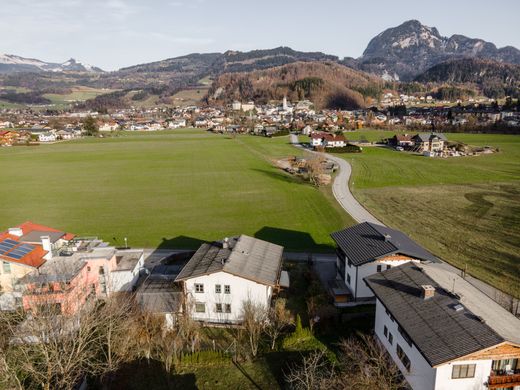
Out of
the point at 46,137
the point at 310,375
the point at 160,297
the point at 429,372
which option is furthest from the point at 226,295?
the point at 46,137

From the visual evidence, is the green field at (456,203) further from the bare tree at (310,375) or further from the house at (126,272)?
the house at (126,272)

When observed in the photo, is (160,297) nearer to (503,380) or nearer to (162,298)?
(162,298)

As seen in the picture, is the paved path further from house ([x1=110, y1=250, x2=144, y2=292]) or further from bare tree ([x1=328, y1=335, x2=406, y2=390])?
house ([x1=110, y1=250, x2=144, y2=292])

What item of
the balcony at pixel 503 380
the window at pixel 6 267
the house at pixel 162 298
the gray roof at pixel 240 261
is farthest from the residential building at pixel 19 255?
the balcony at pixel 503 380

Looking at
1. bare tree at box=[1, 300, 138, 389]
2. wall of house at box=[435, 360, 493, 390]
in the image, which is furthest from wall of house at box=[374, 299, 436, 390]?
bare tree at box=[1, 300, 138, 389]

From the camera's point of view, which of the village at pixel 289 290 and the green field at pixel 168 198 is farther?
the green field at pixel 168 198

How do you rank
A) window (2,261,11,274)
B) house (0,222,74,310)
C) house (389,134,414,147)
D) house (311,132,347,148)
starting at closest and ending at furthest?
house (0,222,74,310) < window (2,261,11,274) < house (311,132,347,148) < house (389,134,414,147)
